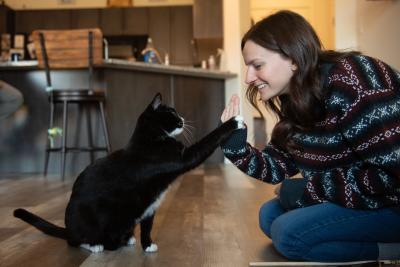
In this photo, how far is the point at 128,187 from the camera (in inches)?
53.2

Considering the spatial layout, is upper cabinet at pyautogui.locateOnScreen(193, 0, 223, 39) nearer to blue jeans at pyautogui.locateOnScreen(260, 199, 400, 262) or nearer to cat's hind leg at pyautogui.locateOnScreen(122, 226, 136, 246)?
cat's hind leg at pyautogui.locateOnScreen(122, 226, 136, 246)

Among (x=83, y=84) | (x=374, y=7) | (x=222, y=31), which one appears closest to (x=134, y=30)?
(x=222, y=31)

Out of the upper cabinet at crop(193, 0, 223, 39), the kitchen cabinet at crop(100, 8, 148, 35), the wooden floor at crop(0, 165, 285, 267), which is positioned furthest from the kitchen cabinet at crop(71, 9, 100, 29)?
the wooden floor at crop(0, 165, 285, 267)

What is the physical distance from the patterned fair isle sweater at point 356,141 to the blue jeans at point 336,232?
33 millimetres

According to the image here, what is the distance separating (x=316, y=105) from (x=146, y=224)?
2.15 ft

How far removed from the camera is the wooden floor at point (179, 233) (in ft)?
4.27

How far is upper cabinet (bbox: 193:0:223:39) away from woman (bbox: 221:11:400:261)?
4.00 m

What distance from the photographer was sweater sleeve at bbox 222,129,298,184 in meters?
1.36

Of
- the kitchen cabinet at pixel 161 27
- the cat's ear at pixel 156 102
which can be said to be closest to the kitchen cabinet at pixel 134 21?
the kitchen cabinet at pixel 161 27

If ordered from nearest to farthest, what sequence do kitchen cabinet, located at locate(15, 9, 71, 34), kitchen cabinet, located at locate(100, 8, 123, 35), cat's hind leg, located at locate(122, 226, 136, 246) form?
cat's hind leg, located at locate(122, 226, 136, 246) < kitchen cabinet, located at locate(100, 8, 123, 35) < kitchen cabinet, located at locate(15, 9, 71, 34)

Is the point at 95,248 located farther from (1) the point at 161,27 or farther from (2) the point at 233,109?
(1) the point at 161,27

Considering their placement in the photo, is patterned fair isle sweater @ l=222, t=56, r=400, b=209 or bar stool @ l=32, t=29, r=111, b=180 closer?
patterned fair isle sweater @ l=222, t=56, r=400, b=209

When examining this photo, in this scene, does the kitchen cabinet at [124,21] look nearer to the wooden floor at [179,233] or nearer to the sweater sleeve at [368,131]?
the wooden floor at [179,233]

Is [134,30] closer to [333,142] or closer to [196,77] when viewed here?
[196,77]
